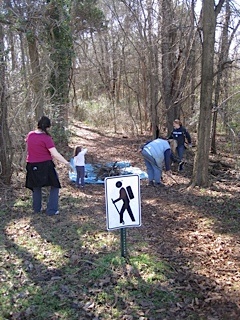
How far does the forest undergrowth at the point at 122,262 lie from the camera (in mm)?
3947

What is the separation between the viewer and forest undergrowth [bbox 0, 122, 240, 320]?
3947 millimetres

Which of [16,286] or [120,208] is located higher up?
[120,208]

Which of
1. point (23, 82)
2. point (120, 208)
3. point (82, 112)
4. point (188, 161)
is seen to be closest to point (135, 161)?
point (188, 161)

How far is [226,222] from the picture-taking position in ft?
22.3

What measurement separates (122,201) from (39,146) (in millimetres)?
2654

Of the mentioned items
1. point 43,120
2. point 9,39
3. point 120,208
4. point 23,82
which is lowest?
point 120,208

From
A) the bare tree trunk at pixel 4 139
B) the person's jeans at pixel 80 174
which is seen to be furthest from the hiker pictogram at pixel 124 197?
the person's jeans at pixel 80 174

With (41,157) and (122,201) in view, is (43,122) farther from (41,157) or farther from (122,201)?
(122,201)

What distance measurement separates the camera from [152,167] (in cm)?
977

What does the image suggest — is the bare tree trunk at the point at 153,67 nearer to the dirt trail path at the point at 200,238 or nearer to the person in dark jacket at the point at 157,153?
the dirt trail path at the point at 200,238

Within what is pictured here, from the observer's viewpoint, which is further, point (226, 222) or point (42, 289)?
point (226, 222)

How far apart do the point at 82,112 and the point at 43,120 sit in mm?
19777

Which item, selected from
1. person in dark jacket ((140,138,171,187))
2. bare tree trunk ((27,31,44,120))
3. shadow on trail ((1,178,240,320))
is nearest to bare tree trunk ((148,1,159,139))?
bare tree trunk ((27,31,44,120))

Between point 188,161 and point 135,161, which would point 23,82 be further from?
point 188,161
